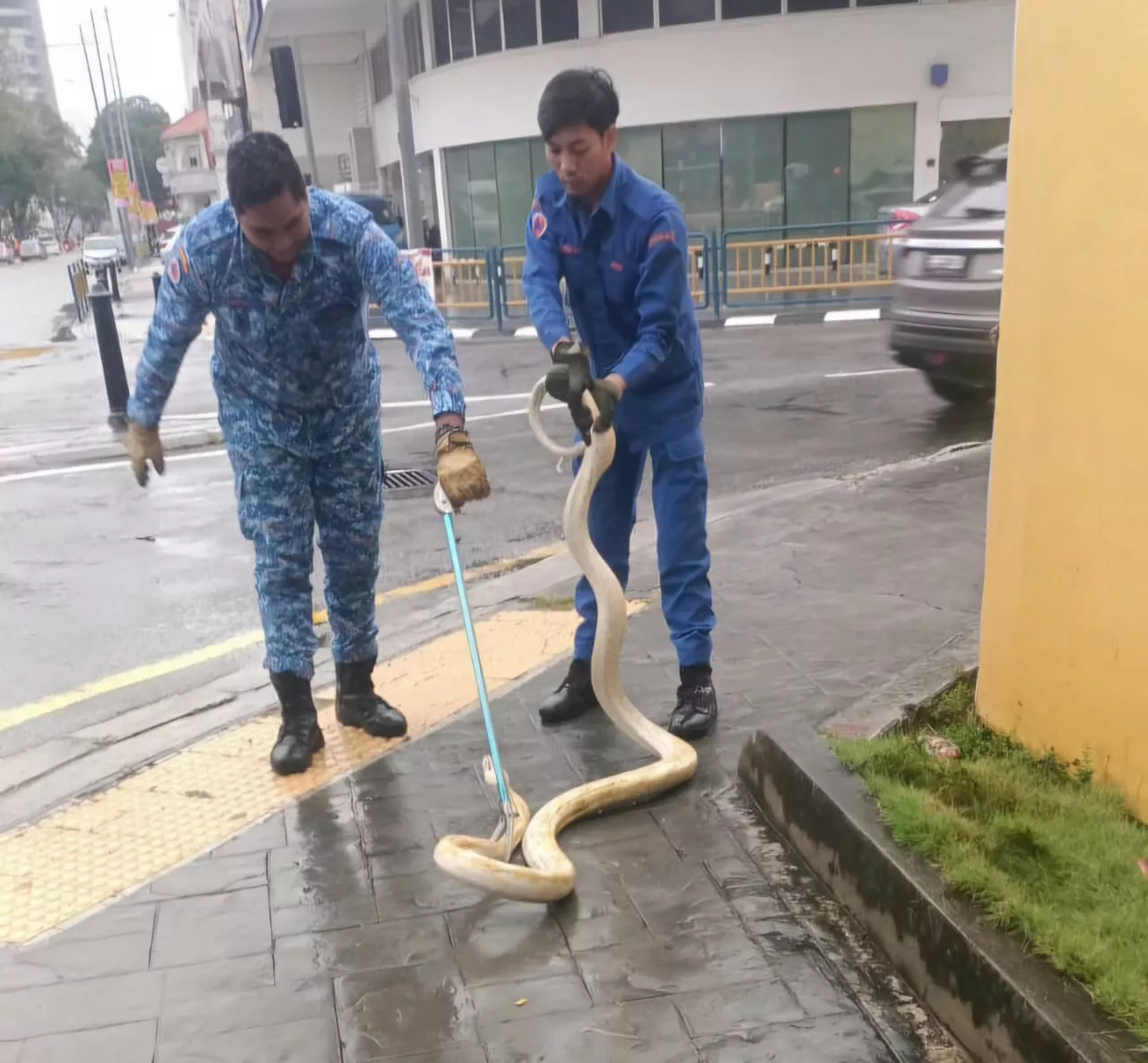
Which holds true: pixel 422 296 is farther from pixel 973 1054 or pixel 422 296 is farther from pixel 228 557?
pixel 228 557

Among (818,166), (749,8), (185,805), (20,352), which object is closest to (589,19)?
(749,8)

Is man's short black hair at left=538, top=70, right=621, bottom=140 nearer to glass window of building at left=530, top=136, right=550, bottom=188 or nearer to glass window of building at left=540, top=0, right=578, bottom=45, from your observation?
glass window of building at left=530, top=136, right=550, bottom=188

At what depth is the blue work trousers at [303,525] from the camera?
11.9 feet

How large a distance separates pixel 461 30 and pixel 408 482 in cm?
2087

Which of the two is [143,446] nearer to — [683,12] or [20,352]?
[20,352]

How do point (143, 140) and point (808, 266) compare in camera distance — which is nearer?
point (808, 266)

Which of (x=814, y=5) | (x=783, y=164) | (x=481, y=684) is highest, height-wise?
(x=814, y=5)

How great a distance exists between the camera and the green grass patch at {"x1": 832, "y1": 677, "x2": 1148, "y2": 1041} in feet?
7.23

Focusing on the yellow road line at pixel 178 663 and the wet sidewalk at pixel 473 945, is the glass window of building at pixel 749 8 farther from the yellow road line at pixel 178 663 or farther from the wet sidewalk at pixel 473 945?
the wet sidewalk at pixel 473 945

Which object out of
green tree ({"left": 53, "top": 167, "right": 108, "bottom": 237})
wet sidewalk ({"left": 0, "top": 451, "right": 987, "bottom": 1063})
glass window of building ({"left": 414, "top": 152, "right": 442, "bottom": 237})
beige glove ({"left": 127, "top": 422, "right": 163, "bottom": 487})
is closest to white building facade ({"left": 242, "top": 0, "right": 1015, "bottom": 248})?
glass window of building ({"left": 414, "top": 152, "right": 442, "bottom": 237})

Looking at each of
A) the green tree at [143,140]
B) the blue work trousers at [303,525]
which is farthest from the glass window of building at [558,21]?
the green tree at [143,140]

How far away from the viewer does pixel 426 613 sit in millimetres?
5375

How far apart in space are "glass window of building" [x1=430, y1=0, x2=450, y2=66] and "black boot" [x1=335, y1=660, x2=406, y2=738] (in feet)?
81.9

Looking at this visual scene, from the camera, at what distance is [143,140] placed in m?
110
